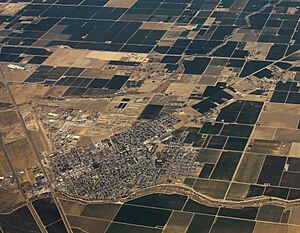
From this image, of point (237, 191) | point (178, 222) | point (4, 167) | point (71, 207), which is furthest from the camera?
point (4, 167)

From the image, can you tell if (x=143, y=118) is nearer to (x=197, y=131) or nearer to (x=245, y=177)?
(x=197, y=131)

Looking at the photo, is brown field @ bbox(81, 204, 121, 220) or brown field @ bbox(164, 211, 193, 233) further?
brown field @ bbox(81, 204, 121, 220)

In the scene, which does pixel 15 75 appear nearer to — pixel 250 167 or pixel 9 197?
pixel 9 197

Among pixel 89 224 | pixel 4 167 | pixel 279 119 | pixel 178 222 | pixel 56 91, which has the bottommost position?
pixel 279 119

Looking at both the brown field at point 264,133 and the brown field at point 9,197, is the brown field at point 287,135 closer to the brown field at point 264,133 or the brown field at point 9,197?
the brown field at point 264,133

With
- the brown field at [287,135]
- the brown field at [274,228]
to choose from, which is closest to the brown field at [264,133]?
the brown field at [287,135]

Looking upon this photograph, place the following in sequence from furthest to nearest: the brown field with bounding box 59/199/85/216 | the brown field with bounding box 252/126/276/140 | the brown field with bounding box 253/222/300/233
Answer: the brown field with bounding box 252/126/276/140, the brown field with bounding box 59/199/85/216, the brown field with bounding box 253/222/300/233

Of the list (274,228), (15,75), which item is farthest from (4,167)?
(274,228)

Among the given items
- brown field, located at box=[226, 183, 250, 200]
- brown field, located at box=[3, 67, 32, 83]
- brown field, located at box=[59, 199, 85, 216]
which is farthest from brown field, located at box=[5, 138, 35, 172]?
brown field, located at box=[226, 183, 250, 200]

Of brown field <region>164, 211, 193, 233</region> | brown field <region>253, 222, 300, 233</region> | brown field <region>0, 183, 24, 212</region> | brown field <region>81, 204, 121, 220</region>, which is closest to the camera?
brown field <region>253, 222, 300, 233</region>

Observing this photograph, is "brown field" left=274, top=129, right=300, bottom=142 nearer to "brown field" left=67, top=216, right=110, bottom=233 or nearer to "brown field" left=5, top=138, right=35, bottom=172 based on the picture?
"brown field" left=67, top=216, right=110, bottom=233

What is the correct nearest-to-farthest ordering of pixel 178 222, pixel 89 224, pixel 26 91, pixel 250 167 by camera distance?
pixel 178 222 → pixel 89 224 → pixel 250 167 → pixel 26 91

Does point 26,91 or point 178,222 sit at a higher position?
point 26,91
